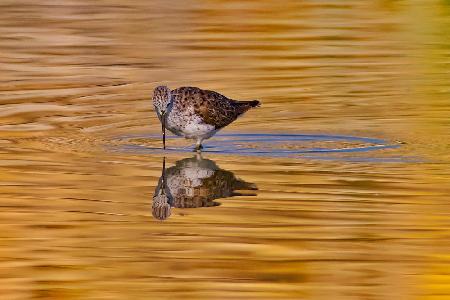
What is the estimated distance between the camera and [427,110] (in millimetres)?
18875

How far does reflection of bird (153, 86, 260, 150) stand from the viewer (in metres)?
16.5

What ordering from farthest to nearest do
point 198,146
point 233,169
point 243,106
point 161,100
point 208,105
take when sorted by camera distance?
point 243,106
point 208,105
point 198,146
point 161,100
point 233,169

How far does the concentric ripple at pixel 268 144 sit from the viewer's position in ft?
53.4

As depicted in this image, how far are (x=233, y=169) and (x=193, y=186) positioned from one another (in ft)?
2.66

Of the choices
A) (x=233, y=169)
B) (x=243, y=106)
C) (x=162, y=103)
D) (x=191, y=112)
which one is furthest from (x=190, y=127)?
(x=233, y=169)

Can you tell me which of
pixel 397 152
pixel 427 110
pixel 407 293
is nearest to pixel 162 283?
pixel 407 293

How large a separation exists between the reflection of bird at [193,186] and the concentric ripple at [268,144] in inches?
35.6

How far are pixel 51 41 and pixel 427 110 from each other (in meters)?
9.59

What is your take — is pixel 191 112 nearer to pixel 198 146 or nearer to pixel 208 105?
pixel 208 105

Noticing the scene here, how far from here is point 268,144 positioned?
1681 centimetres

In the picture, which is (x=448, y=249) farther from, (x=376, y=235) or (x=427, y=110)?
(x=427, y=110)

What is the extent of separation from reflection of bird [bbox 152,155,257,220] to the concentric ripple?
35.6 inches

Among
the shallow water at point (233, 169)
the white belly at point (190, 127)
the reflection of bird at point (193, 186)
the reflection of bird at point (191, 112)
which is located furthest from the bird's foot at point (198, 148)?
the reflection of bird at point (193, 186)

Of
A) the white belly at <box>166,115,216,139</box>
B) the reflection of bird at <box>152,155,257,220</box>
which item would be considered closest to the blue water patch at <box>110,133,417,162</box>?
the white belly at <box>166,115,216,139</box>
